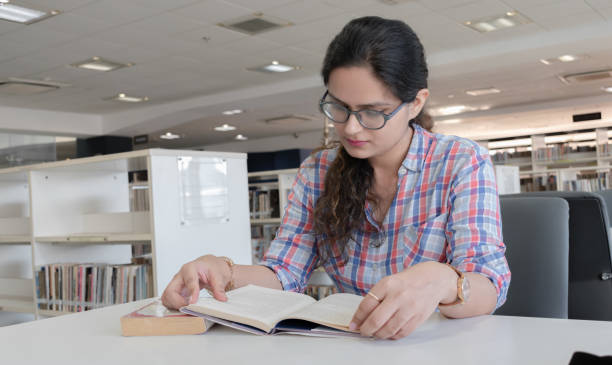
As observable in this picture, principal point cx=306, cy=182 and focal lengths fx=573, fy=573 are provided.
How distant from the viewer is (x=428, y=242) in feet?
3.86

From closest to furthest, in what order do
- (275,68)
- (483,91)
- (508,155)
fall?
(275,68)
(483,91)
(508,155)

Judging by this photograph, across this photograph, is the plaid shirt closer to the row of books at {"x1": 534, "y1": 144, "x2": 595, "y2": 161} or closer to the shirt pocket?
the shirt pocket

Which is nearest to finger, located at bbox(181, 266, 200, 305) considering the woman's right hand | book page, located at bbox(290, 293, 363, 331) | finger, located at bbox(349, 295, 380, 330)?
the woman's right hand

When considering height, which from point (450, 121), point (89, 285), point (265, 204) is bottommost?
point (89, 285)

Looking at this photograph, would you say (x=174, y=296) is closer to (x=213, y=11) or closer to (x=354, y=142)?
(x=354, y=142)

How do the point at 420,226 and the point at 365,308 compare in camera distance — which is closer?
the point at 365,308

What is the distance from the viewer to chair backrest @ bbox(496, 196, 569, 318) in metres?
1.30

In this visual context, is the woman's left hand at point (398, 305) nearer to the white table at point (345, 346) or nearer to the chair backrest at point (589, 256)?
the white table at point (345, 346)

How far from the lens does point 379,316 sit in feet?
2.57

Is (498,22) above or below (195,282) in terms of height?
above

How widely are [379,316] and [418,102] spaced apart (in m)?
0.60

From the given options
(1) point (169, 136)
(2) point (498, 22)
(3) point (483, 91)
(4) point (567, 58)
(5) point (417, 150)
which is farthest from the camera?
(1) point (169, 136)

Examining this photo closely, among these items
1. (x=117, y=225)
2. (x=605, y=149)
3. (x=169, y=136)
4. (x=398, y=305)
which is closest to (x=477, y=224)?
(x=398, y=305)

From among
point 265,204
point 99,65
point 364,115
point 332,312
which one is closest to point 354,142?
point 364,115
